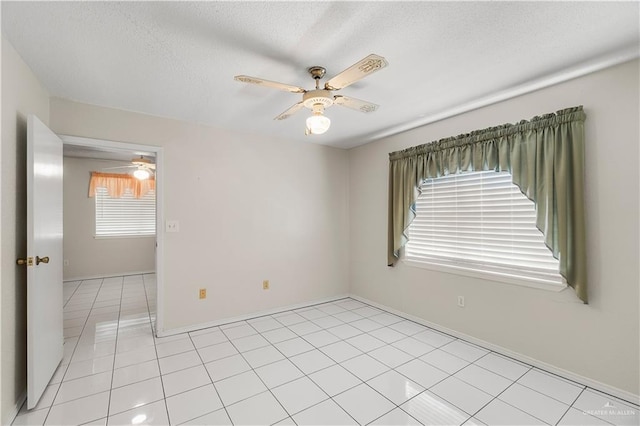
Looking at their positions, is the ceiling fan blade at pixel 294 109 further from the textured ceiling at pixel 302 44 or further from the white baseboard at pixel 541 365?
the white baseboard at pixel 541 365

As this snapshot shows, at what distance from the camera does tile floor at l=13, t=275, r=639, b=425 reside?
6.06 ft

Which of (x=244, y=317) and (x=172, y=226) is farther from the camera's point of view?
(x=244, y=317)

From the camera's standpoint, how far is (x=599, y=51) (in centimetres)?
191

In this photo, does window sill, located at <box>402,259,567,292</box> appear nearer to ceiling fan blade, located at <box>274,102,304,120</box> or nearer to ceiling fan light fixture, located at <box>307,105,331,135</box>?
ceiling fan light fixture, located at <box>307,105,331,135</box>

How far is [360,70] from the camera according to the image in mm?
1645

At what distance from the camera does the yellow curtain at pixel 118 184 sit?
564 centimetres

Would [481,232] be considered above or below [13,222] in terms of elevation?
below

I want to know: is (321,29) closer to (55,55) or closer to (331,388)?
(55,55)

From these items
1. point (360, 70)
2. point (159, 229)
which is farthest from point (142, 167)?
point (360, 70)

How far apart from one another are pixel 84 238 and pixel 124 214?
2.64 feet

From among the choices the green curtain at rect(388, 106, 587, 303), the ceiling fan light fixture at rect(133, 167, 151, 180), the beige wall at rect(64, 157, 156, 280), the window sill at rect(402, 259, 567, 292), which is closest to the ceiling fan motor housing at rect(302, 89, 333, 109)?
the green curtain at rect(388, 106, 587, 303)

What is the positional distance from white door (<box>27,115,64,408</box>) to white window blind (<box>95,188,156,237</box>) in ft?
12.6

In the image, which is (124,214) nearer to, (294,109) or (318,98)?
(294,109)

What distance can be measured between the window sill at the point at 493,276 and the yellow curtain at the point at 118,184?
5423mm
